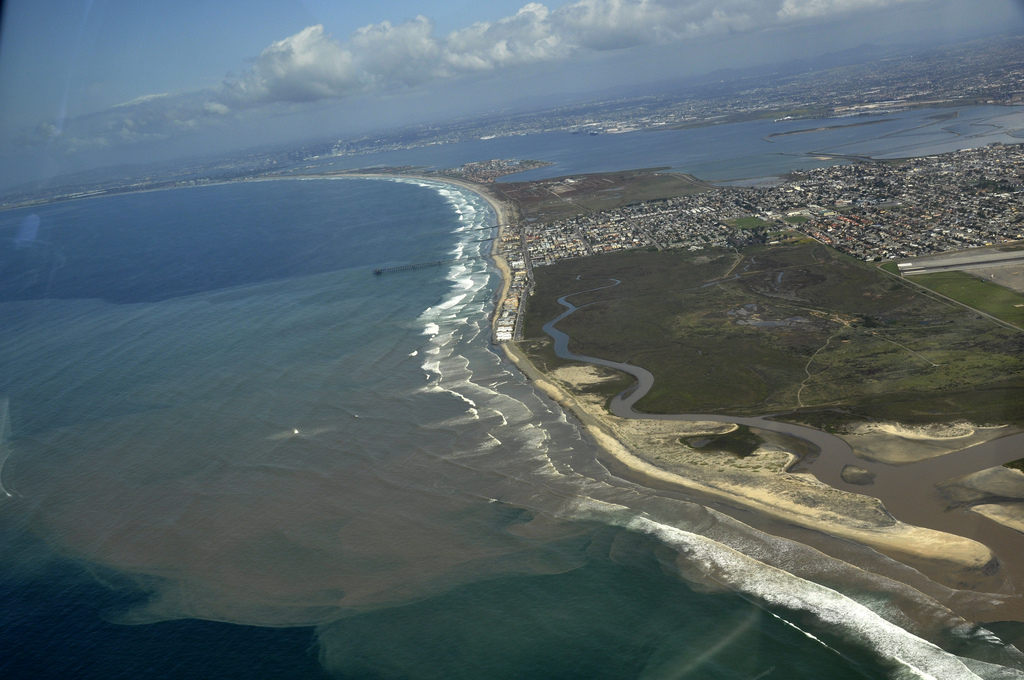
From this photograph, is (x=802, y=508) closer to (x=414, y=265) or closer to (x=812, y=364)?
(x=812, y=364)

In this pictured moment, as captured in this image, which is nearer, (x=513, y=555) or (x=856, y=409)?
(x=513, y=555)

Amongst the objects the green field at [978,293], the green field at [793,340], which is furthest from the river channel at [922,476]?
the green field at [978,293]

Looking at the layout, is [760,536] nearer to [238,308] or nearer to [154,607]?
A: [154,607]

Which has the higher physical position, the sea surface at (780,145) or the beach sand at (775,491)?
the sea surface at (780,145)

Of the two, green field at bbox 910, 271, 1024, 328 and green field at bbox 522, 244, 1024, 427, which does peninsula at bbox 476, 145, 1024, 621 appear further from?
green field at bbox 910, 271, 1024, 328

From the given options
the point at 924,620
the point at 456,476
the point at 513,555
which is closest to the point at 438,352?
the point at 456,476

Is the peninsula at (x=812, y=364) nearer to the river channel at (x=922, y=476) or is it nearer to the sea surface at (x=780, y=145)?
the river channel at (x=922, y=476)

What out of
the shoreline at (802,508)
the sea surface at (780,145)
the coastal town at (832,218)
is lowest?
the shoreline at (802,508)
